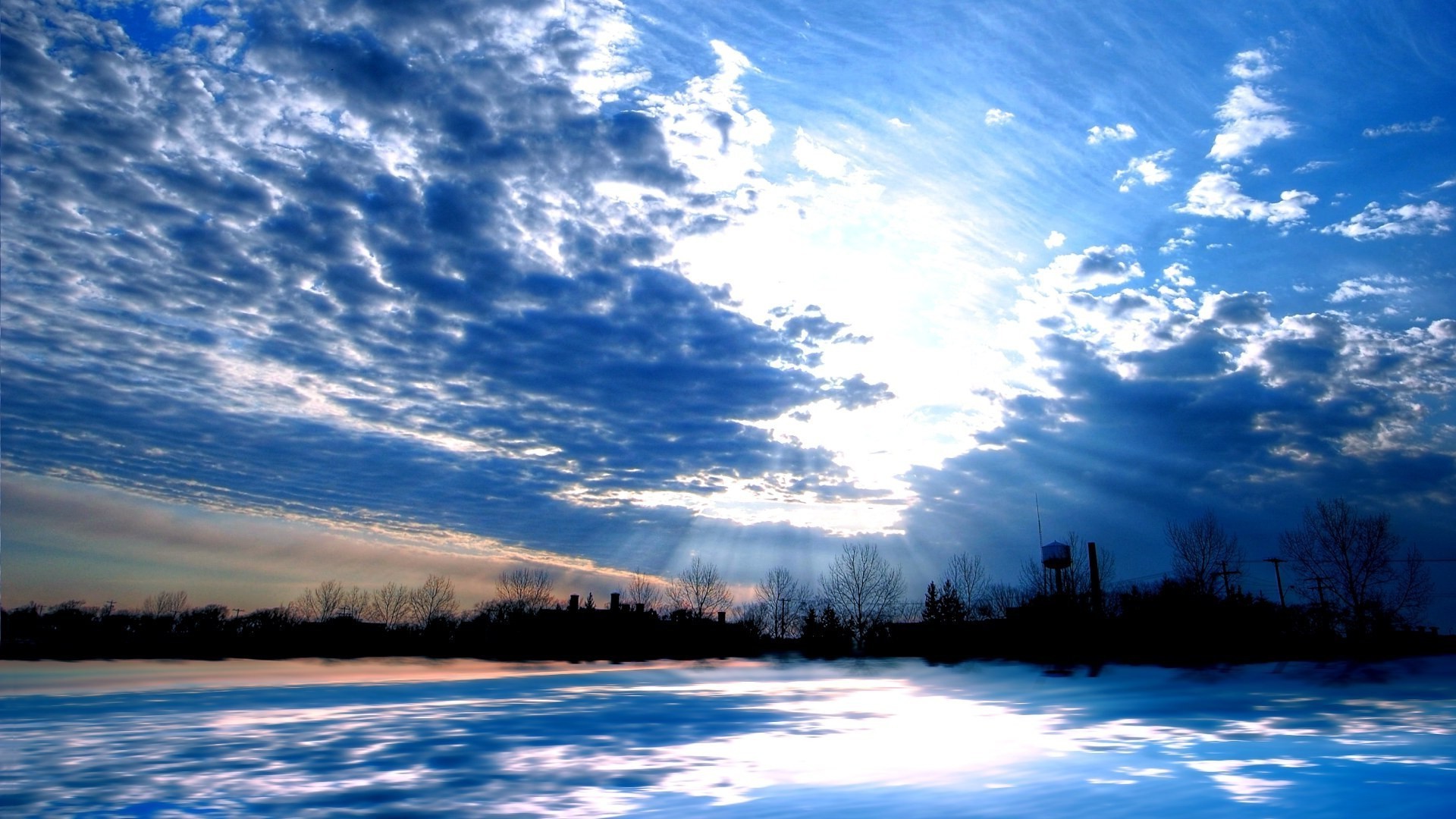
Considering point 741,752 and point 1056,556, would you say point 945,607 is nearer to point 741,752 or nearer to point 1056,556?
point 1056,556

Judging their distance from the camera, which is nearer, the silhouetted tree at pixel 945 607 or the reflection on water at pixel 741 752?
the reflection on water at pixel 741 752

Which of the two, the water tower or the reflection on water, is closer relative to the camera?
the reflection on water

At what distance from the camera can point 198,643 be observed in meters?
43.7

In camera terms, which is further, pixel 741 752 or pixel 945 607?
pixel 945 607

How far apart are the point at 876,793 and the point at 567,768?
2.46 m

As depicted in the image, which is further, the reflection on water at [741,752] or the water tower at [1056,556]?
the water tower at [1056,556]

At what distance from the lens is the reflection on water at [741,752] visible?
16.1 ft

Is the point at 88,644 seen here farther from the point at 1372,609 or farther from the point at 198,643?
the point at 1372,609

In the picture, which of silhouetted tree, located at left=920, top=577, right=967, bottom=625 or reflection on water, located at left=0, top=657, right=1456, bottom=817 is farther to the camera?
silhouetted tree, located at left=920, top=577, right=967, bottom=625

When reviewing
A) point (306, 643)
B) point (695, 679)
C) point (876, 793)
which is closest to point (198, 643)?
point (306, 643)

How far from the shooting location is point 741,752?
6.87m

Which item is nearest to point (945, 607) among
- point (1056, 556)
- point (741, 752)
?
point (1056, 556)

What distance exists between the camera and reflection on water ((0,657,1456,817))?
4.92 meters

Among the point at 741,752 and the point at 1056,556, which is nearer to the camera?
the point at 741,752
